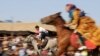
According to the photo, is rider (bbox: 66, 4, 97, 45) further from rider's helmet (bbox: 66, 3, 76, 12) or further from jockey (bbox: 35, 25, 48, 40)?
jockey (bbox: 35, 25, 48, 40)

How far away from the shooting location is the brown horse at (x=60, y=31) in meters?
15.3

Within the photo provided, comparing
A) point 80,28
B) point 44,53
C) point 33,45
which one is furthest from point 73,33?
point 33,45

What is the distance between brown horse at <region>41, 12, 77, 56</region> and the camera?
1529 cm

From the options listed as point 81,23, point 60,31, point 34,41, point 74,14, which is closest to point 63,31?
point 60,31

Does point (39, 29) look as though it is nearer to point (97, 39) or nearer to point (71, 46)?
point (71, 46)

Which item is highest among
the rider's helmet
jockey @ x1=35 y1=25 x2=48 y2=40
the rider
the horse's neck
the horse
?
the rider's helmet

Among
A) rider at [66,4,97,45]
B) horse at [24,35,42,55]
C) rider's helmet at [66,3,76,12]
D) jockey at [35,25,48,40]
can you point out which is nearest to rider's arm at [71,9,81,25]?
rider at [66,4,97,45]

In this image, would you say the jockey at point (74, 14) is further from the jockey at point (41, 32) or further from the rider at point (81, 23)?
the jockey at point (41, 32)

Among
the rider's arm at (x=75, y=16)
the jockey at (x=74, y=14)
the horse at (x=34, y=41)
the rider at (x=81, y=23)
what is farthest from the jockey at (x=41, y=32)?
the rider's arm at (x=75, y=16)

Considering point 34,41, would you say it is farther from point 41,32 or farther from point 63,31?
point 63,31

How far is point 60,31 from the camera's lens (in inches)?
608

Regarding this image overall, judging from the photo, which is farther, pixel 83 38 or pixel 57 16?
pixel 57 16

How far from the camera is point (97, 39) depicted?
44.9ft

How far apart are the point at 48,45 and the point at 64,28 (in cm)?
364
